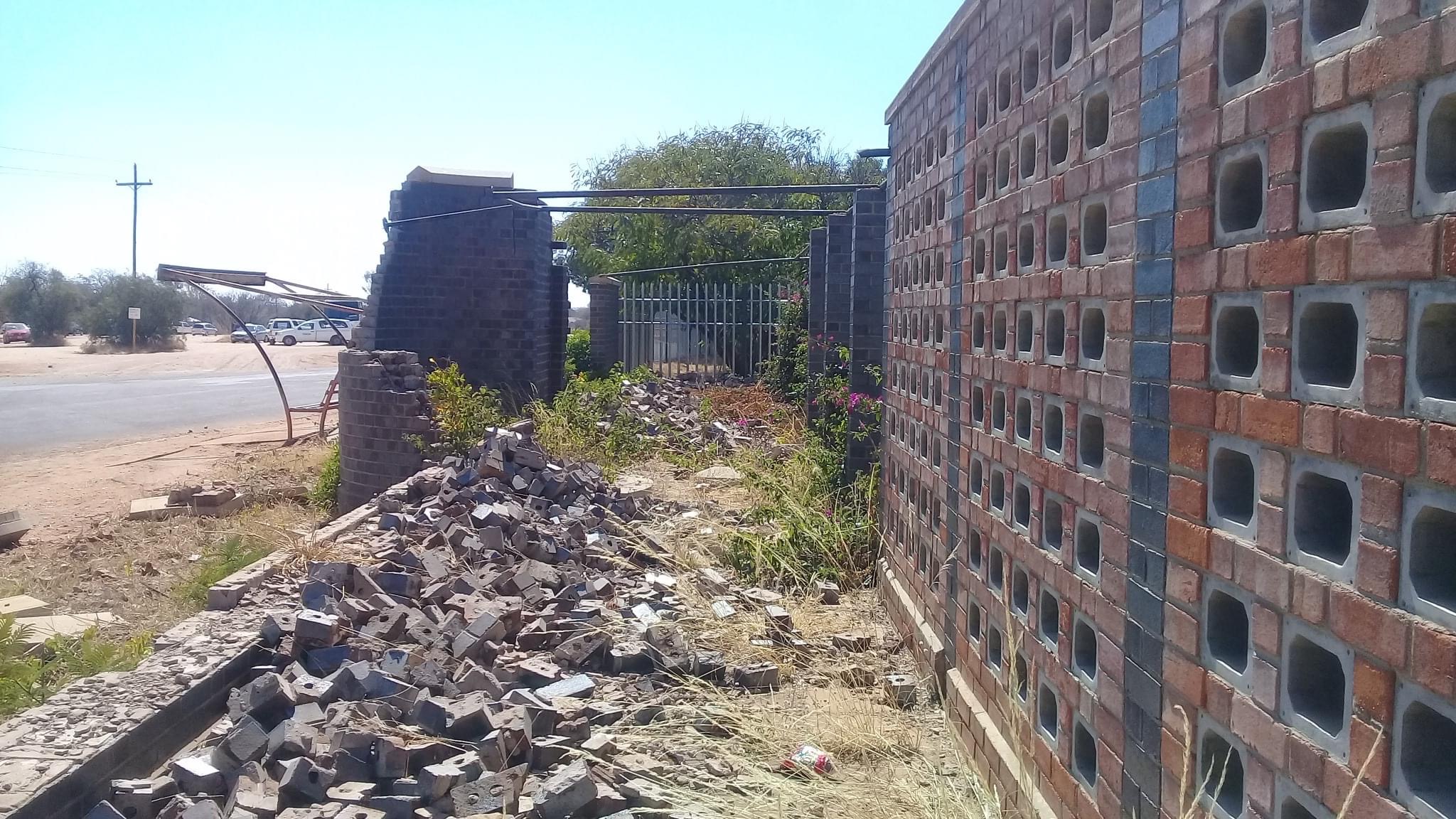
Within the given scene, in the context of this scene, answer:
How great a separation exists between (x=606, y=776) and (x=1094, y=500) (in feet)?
7.25

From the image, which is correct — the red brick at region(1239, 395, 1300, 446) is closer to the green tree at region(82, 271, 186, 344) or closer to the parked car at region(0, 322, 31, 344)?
the green tree at region(82, 271, 186, 344)

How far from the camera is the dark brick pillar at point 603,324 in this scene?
18359 mm

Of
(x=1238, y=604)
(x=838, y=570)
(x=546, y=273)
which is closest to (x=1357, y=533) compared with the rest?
(x=1238, y=604)

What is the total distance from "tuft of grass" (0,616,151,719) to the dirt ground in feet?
1.88

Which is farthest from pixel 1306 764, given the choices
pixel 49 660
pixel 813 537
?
pixel 49 660

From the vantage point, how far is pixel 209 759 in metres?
4.27

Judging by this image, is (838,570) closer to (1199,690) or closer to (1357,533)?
(1199,690)

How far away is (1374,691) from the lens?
1.67m

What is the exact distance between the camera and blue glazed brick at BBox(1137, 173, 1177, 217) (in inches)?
95.5

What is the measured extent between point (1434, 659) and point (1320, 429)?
1.43 feet

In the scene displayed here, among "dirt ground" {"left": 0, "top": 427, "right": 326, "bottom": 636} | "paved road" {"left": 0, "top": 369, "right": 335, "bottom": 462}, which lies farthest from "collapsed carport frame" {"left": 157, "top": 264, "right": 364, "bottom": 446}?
"paved road" {"left": 0, "top": 369, "right": 335, "bottom": 462}

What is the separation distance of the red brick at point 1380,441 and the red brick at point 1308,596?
0.23 meters

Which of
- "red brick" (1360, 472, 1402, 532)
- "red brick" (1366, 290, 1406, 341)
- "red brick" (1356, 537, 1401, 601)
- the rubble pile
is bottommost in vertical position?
the rubble pile

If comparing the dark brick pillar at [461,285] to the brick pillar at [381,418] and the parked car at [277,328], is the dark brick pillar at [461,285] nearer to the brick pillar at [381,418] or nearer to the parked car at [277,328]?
the brick pillar at [381,418]
